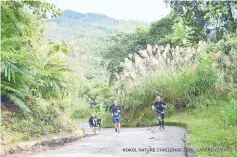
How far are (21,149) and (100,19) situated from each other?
179261mm

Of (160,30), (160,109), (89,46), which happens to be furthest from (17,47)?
(89,46)

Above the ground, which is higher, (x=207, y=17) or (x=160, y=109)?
(x=207, y=17)

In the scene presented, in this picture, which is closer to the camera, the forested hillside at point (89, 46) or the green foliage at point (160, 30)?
the green foliage at point (160, 30)

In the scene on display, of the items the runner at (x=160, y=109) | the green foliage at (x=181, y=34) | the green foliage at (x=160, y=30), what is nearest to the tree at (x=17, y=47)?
the runner at (x=160, y=109)

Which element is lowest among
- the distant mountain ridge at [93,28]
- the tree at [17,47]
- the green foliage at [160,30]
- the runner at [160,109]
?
the runner at [160,109]

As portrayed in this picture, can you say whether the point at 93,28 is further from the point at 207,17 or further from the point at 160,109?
the point at 160,109

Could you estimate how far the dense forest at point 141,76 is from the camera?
32.3 feet

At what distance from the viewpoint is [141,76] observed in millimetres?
21078

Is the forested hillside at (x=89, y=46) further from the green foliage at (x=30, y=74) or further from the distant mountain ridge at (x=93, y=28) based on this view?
the green foliage at (x=30, y=74)

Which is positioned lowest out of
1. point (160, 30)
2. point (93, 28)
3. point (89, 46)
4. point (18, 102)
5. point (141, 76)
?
point (18, 102)

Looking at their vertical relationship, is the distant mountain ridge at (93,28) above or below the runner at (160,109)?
above

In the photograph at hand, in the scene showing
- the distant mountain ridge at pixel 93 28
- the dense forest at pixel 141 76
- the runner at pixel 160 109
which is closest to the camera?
the dense forest at pixel 141 76

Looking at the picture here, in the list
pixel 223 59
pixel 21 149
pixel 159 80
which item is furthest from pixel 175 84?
pixel 21 149

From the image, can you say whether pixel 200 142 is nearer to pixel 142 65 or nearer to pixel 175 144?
pixel 175 144
